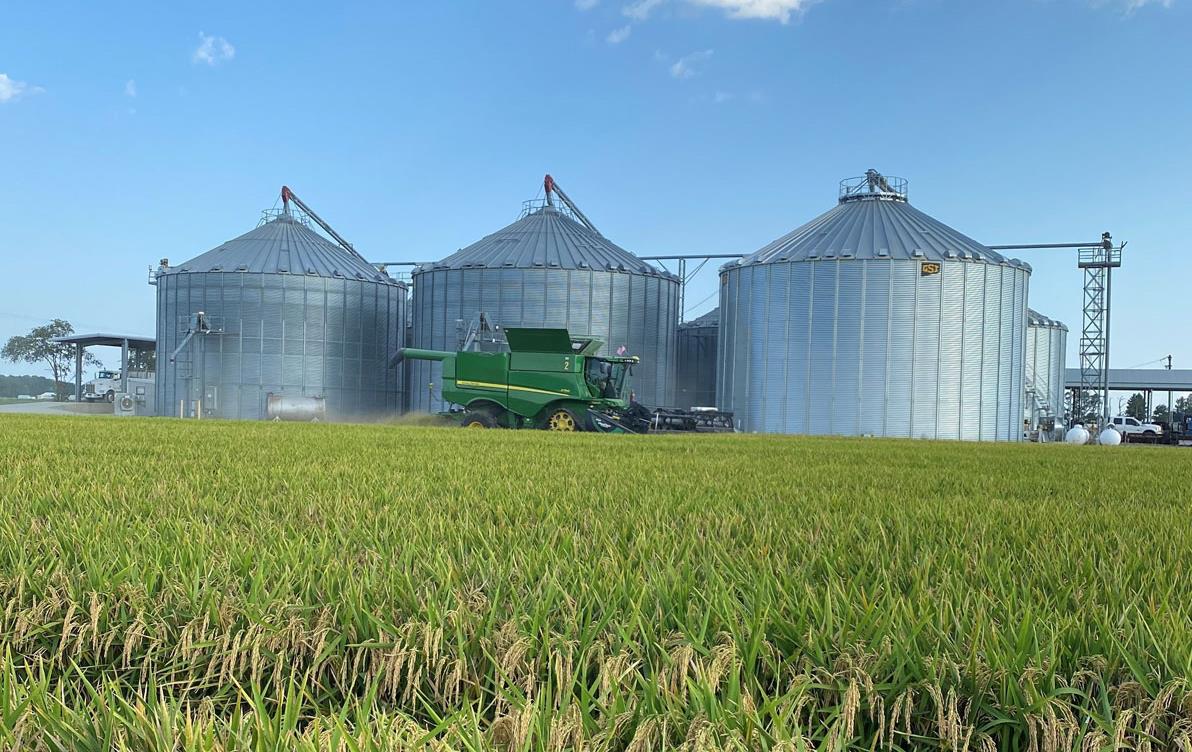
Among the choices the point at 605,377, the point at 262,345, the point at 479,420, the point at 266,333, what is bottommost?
the point at 479,420

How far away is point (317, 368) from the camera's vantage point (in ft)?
130

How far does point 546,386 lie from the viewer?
2544cm

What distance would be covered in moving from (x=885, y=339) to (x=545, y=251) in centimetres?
1439

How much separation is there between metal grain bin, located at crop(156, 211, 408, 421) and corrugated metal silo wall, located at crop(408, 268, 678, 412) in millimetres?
3540

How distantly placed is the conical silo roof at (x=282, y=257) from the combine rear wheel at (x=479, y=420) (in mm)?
17141

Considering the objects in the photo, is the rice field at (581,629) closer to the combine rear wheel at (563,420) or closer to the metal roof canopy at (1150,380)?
the combine rear wheel at (563,420)

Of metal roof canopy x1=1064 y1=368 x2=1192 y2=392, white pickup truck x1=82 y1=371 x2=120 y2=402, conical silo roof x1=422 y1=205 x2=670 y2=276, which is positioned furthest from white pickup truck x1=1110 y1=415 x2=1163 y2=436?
white pickup truck x1=82 y1=371 x2=120 y2=402

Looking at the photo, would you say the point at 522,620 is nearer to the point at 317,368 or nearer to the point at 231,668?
the point at 231,668

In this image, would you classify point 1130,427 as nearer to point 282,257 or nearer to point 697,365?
point 697,365

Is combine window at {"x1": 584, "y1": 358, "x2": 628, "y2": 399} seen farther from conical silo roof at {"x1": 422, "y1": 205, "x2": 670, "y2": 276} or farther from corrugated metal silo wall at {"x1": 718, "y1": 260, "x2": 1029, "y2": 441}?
conical silo roof at {"x1": 422, "y1": 205, "x2": 670, "y2": 276}

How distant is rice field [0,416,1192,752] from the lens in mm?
1618

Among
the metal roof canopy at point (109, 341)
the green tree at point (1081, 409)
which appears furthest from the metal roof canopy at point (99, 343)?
the green tree at point (1081, 409)

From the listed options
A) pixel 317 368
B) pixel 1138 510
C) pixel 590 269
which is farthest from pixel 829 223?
pixel 1138 510

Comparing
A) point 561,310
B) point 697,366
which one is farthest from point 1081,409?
point 561,310
